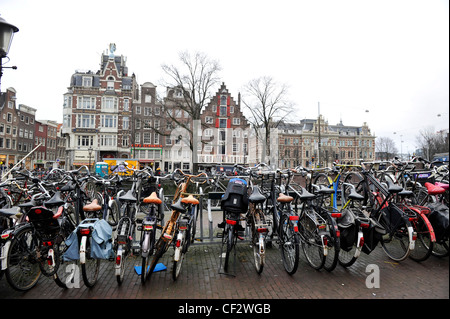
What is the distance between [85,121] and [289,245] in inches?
1795

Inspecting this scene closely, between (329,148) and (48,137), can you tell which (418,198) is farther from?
(48,137)

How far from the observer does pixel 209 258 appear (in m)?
4.54

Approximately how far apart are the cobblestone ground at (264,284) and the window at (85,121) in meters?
43.5

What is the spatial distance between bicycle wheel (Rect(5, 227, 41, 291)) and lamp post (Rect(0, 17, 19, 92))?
3097 mm

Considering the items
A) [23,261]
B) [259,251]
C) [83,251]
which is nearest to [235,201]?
[259,251]

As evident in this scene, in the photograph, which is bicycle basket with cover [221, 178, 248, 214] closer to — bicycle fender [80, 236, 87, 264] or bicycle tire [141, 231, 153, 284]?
bicycle tire [141, 231, 153, 284]

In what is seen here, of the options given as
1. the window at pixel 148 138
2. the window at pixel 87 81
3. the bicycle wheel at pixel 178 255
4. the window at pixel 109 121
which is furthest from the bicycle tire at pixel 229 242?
the window at pixel 87 81

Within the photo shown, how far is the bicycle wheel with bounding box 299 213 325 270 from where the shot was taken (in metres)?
3.80

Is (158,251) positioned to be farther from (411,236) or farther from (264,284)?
(411,236)

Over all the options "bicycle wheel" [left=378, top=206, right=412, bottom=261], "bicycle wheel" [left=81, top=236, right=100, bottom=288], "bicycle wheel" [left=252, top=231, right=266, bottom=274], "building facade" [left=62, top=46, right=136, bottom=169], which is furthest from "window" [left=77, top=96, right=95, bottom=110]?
"bicycle wheel" [left=378, top=206, right=412, bottom=261]

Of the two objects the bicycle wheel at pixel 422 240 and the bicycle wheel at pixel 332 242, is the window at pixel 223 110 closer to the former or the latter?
the bicycle wheel at pixel 422 240

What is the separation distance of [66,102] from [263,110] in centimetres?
3186
